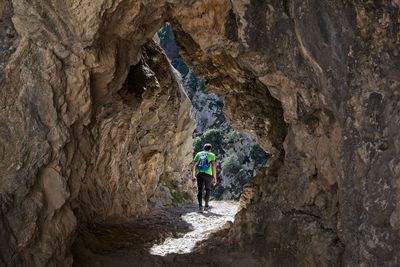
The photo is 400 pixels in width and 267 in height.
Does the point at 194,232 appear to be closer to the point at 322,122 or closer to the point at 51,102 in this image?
the point at 322,122

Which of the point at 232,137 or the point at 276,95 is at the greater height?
the point at 232,137

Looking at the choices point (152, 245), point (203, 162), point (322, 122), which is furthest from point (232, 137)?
point (322, 122)

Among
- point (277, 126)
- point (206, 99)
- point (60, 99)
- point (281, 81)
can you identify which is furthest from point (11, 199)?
point (206, 99)

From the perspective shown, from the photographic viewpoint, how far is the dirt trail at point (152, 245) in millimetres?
6590

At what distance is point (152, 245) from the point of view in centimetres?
780

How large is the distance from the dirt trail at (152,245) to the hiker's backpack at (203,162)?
1.28m

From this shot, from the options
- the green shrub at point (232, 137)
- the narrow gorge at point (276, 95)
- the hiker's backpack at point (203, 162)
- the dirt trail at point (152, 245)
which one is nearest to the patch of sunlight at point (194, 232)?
the dirt trail at point (152, 245)

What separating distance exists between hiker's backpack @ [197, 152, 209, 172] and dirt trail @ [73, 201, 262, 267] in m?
1.28

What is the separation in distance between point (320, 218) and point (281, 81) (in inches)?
74.9

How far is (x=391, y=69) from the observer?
440cm

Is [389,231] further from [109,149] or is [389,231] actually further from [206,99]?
[206,99]

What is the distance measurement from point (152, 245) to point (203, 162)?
11.6ft

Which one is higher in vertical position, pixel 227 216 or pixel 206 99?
pixel 206 99

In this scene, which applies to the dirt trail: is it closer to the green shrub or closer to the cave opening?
the cave opening
